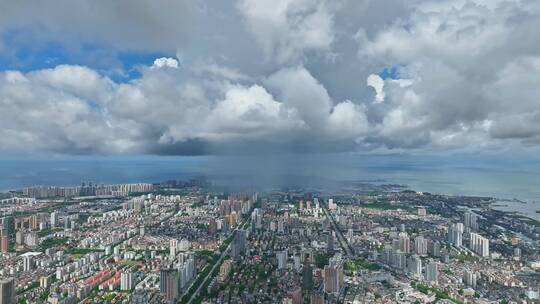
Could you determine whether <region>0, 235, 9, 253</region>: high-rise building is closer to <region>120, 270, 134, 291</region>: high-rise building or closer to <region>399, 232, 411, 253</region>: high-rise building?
<region>120, 270, 134, 291</region>: high-rise building

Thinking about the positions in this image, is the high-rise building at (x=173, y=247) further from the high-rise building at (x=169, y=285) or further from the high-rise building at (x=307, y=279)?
the high-rise building at (x=307, y=279)

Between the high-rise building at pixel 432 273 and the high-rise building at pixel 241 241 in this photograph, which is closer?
the high-rise building at pixel 432 273

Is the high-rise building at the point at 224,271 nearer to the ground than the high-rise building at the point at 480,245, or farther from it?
nearer to the ground

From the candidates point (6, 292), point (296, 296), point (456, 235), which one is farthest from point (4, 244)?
point (456, 235)

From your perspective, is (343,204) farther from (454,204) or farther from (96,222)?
(96,222)

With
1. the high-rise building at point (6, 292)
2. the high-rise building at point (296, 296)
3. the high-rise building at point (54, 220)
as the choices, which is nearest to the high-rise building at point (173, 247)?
the high-rise building at point (6, 292)

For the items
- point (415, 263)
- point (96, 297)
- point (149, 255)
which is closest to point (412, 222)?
point (415, 263)
